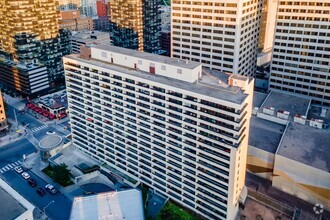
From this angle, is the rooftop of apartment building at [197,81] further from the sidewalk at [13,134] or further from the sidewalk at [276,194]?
the sidewalk at [13,134]

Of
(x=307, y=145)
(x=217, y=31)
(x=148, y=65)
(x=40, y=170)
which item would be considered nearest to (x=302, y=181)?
(x=307, y=145)

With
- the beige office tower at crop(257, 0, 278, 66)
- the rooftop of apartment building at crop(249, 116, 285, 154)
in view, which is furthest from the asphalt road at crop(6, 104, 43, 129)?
the beige office tower at crop(257, 0, 278, 66)

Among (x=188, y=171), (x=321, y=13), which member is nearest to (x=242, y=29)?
(x=321, y=13)

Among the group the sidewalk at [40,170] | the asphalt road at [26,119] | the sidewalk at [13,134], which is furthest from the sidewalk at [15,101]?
the sidewalk at [40,170]

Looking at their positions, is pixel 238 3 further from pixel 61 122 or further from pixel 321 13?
pixel 61 122

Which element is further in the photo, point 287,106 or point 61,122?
point 61,122

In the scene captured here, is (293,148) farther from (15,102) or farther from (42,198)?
(15,102)
